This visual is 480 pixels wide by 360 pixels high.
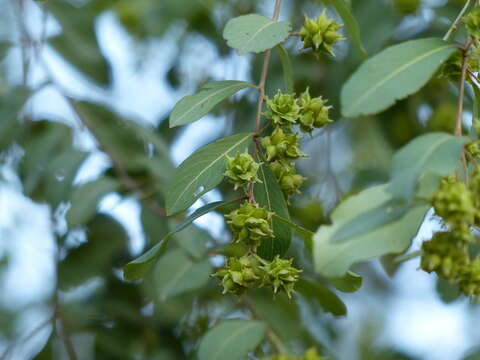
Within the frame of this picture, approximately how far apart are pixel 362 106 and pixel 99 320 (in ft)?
4.58

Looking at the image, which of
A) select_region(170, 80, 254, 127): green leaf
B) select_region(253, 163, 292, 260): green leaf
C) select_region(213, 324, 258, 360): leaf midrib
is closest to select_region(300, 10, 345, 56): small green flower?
select_region(170, 80, 254, 127): green leaf

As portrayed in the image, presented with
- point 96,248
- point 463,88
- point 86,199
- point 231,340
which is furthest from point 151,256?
point 96,248

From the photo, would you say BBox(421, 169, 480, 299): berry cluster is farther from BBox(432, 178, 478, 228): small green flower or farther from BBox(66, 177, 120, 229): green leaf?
BBox(66, 177, 120, 229): green leaf

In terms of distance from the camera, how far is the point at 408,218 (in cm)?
91

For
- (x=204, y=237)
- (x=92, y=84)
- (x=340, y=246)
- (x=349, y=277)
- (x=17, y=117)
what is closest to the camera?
(x=340, y=246)

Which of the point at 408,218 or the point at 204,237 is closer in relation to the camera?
the point at 408,218

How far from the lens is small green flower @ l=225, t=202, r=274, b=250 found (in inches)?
39.5

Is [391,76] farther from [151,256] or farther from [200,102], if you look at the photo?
[151,256]

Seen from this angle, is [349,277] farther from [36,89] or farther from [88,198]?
[36,89]

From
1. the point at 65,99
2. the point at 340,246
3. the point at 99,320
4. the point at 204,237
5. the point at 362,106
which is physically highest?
the point at 362,106

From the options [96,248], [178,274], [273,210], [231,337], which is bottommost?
[96,248]

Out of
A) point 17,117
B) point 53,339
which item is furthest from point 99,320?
point 17,117

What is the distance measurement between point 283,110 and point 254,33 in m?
0.14

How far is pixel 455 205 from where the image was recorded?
84 cm
